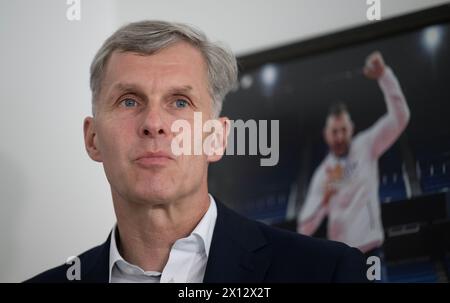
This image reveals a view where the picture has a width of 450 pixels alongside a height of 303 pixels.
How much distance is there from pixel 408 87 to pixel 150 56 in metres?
0.54

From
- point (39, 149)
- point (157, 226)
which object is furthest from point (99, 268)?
point (39, 149)

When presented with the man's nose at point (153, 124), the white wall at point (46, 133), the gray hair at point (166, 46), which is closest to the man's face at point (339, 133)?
the white wall at point (46, 133)

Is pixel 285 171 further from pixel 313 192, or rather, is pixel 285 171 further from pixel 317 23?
pixel 317 23

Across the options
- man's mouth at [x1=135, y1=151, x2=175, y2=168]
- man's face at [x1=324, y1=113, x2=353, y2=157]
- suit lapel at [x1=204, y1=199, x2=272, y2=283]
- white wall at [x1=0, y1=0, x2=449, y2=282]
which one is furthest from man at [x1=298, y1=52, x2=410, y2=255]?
man's mouth at [x1=135, y1=151, x2=175, y2=168]

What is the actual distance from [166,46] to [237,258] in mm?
392

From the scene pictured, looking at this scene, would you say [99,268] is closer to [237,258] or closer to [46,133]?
[237,258]

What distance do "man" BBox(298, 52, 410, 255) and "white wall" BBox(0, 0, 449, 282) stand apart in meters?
0.21

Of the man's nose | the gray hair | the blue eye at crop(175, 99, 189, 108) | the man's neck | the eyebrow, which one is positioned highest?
the gray hair

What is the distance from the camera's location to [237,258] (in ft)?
3.59

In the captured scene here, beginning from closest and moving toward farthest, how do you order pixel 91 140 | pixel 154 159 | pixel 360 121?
pixel 154 159 → pixel 91 140 → pixel 360 121

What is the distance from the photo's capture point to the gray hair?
1.11 metres

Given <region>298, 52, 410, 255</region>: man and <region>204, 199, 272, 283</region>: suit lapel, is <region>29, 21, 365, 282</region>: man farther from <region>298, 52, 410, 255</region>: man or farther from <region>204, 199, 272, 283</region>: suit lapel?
<region>298, 52, 410, 255</region>: man

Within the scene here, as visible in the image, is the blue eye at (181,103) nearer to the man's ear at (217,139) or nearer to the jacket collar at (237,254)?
the man's ear at (217,139)

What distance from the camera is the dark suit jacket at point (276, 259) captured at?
3.59 feet
